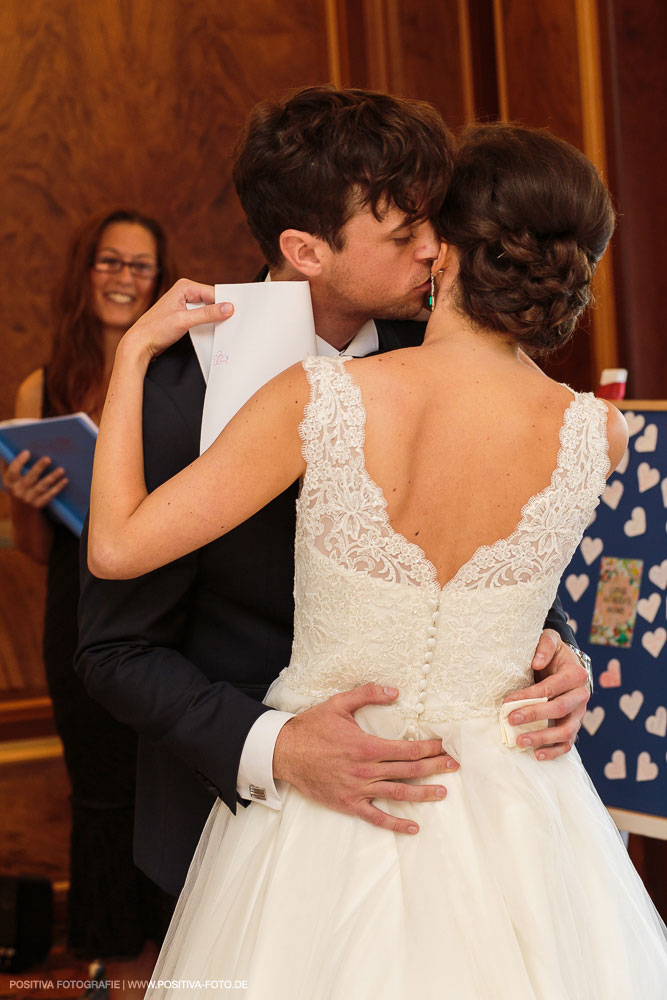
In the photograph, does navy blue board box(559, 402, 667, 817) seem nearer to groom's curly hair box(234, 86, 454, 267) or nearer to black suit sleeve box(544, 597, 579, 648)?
black suit sleeve box(544, 597, 579, 648)

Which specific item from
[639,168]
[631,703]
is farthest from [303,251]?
[639,168]

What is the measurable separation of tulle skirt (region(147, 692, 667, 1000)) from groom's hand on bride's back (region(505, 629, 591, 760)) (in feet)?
0.10

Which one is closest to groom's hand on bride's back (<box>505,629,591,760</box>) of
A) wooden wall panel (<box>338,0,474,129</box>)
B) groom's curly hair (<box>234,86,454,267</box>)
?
groom's curly hair (<box>234,86,454,267</box>)

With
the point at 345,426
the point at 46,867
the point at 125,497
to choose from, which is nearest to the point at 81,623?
the point at 125,497

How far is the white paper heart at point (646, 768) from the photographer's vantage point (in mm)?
2346

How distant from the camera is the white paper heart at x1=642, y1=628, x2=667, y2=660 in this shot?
236 cm

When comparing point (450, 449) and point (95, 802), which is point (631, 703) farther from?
point (95, 802)

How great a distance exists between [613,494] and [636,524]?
0.31 feet

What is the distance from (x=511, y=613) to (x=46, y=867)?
301 centimetres

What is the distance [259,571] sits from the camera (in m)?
1.67

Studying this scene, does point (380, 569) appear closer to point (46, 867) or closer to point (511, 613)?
point (511, 613)

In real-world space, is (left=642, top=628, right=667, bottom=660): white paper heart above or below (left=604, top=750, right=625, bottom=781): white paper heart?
above

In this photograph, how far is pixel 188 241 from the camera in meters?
4.17

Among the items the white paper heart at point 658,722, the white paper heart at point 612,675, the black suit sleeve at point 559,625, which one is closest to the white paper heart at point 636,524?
the white paper heart at point 612,675
